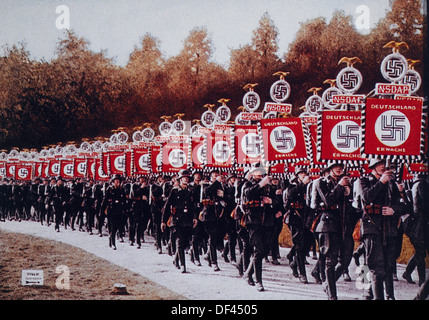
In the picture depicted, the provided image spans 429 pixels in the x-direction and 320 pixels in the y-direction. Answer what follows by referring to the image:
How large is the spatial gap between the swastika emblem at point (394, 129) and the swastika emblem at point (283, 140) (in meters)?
1.56

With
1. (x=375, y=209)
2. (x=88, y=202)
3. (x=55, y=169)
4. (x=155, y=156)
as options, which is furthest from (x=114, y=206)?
(x=375, y=209)

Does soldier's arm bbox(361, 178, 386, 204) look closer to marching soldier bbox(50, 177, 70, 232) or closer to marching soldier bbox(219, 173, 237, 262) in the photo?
marching soldier bbox(219, 173, 237, 262)

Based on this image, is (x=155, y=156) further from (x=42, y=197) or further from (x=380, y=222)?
(x=380, y=222)

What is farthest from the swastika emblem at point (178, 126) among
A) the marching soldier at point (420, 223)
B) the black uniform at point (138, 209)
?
the marching soldier at point (420, 223)

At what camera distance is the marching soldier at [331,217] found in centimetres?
560

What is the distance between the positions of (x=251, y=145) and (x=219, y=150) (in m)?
0.99

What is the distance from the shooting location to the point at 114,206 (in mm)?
9516

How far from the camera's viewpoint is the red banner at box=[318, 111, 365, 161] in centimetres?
638

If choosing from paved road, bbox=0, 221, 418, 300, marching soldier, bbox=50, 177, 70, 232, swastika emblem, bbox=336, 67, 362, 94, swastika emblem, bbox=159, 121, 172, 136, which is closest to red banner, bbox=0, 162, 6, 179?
paved road, bbox=0, 221, 418, 300

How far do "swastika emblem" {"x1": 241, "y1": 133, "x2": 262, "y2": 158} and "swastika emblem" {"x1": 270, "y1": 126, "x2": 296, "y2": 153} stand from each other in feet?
1.65

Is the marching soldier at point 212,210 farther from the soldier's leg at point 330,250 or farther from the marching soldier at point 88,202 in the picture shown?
the marching soldier at point 88,202

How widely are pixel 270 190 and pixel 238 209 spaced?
0.66 metres

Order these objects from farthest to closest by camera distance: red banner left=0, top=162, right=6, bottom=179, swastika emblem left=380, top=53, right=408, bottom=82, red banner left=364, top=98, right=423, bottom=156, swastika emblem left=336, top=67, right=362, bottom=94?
red banner left=0, top=162, right=6, bottom=179, swastika emblem left=336, top=67, right=362, bottom=94, swastika emblem left=380, top=53, right=408, bottom=82, red banner left=364, top=98, right=423, bottom=156

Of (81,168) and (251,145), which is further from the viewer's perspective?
(81,168)
